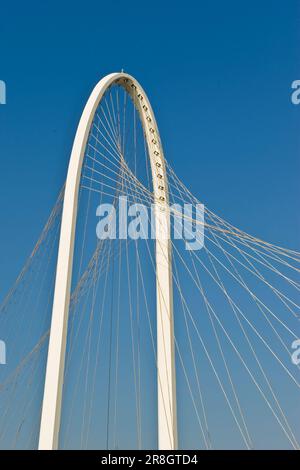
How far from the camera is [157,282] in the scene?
20.4 meters

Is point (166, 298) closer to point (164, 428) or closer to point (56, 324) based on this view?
point (164, 428)

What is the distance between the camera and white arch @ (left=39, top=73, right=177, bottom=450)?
14469mm

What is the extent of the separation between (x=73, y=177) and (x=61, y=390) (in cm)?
519

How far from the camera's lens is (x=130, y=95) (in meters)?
21.7

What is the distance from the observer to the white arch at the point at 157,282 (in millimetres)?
14469

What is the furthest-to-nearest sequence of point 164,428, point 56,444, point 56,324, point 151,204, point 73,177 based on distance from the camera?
point 151,204
point 164,428
point 73,177
point 56,324
point 56,444

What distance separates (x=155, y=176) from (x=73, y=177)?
17.5 feet

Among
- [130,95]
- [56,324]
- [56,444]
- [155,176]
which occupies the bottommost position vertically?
[56,444]
